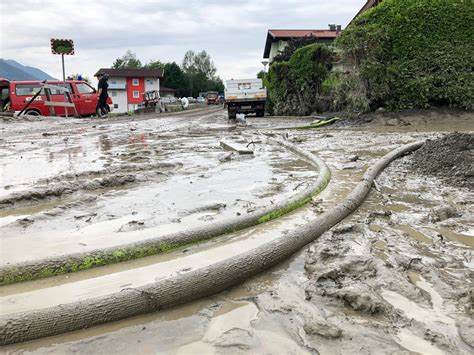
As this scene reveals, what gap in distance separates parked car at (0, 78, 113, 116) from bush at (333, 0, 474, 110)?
502 inches

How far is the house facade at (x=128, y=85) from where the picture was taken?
229 ft

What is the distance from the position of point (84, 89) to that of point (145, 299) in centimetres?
2082

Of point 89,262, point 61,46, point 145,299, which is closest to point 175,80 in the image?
point 61,46

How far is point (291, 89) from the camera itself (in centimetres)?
2284

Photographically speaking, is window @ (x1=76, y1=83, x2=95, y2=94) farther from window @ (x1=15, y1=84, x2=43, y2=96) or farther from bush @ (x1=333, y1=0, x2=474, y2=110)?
bush @ (x1=333, y1=0, x2=474, y2=110)

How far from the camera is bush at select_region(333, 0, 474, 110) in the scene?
15.2 m

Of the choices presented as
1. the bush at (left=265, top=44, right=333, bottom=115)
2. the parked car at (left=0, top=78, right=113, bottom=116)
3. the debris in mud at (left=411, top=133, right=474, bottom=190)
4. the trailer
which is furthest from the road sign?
the debris in mud at (left=411, top=133, right=474, bottom=190)

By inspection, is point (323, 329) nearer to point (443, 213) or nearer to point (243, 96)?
point (443, 213)

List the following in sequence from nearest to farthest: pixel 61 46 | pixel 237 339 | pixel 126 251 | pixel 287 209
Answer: pixel 237 339
pixel 126 251
pixel 287 209
pixel 61 46

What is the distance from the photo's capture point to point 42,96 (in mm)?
20266

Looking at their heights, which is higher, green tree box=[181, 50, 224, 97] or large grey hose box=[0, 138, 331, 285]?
green tree box=[181, 50, 224, 97]

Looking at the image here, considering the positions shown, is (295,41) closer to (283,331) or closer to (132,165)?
(132,165)

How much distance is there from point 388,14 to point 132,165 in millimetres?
13298

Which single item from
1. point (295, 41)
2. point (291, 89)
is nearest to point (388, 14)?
point (291, 89)
